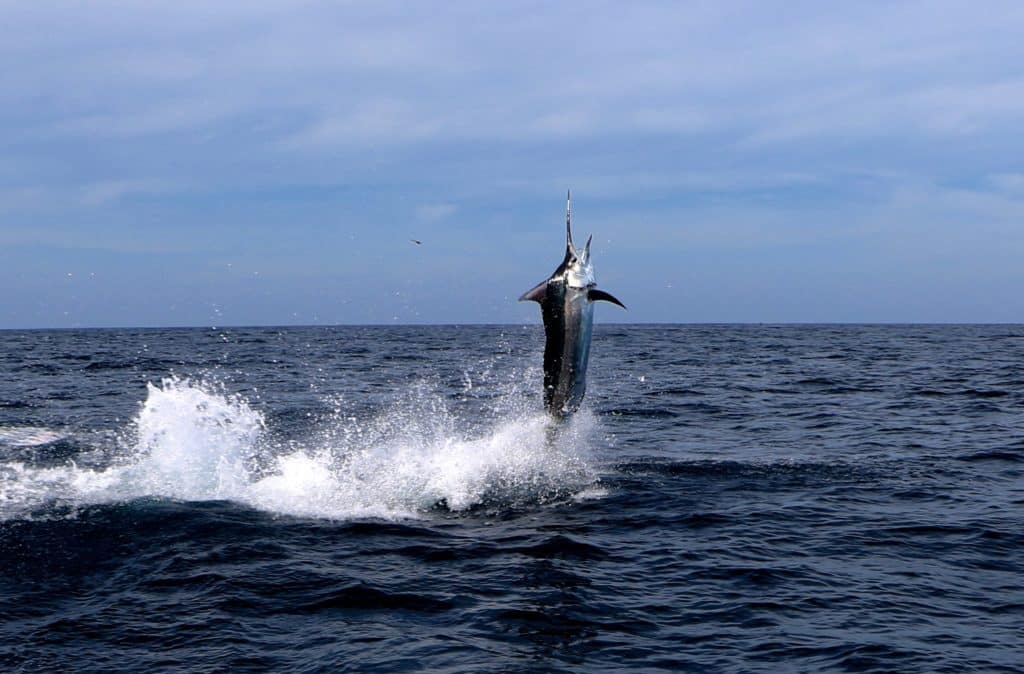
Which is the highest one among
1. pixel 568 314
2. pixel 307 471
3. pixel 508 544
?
pixel 568 314

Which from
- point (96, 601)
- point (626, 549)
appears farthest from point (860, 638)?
point (96, 601)

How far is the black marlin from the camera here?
11.7 metres

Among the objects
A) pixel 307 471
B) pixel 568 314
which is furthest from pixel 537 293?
pixel 307 471

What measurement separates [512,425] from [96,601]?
33.7 ft

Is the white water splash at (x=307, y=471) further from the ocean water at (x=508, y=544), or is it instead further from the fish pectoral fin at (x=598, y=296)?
the fish pectoral fin at (x=598, y=296)

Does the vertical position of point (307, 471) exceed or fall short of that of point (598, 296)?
it falls short

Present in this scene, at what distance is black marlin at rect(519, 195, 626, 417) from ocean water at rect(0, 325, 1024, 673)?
1058 mm

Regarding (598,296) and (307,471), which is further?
(307,471)

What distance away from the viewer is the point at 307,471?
15047 mm

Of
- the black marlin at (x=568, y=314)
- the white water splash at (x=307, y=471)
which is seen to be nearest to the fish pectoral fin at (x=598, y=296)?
the black marlin at (x=568, y=314)

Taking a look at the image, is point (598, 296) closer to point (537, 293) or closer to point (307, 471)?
point (537, 293)

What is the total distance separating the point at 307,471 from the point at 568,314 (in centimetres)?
596

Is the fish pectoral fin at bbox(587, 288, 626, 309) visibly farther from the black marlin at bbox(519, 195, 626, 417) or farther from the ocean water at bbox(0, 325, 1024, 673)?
the ocean water at bbox(0, 325, 1024, 673)

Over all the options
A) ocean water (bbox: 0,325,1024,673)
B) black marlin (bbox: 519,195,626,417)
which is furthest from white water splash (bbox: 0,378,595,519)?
black marlin (bbox: 519,195,626,417)
